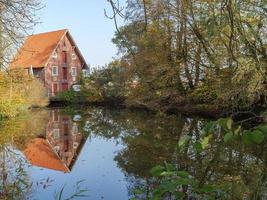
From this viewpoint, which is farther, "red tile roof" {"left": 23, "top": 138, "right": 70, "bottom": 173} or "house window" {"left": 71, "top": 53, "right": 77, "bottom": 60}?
"house window" {"left": 71, "top": 53, "right": 77, "bottom": 60}

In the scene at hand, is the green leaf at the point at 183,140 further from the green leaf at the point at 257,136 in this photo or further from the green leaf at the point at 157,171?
the green leaf at the point at 157,171

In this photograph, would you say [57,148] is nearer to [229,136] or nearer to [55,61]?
[229,136]

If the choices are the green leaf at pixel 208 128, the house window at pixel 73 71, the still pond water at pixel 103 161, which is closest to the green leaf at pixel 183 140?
the green leaf at pixel 208 128

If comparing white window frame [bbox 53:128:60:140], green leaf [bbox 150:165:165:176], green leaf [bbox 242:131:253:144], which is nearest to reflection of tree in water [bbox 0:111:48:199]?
white window frame [bbox 53:128:60:140]

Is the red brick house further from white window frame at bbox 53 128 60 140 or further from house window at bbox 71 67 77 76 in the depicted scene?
white window frame at bbox 53 128 60 140

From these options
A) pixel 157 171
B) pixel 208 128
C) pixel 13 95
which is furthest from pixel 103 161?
pixel 13 95

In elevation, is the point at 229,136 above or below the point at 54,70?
below

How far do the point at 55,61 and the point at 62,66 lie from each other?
1359 millimetres

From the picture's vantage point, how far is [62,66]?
5297 cm

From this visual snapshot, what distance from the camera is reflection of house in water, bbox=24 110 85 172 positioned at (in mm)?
12953

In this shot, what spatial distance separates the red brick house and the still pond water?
1135 inches

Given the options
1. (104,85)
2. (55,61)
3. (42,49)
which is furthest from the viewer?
(42,49)

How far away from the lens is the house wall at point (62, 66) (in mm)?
51109

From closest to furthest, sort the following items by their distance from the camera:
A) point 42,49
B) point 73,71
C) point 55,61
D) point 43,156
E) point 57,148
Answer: point 43,156 → point 57,148 → point 55,61 → point 42,49 → point 73,71
